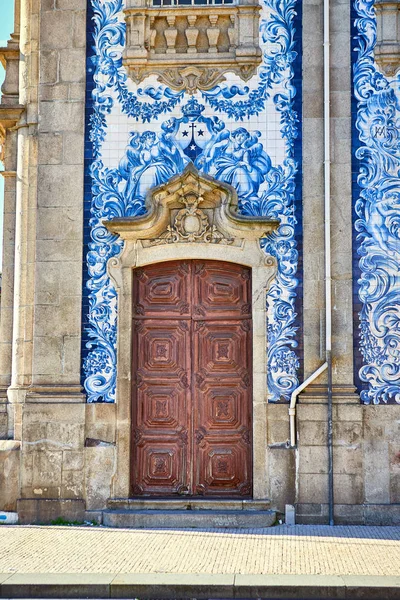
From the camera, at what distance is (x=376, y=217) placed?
1086 centimetres

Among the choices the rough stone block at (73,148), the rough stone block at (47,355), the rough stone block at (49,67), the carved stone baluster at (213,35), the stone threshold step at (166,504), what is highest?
the carved stone baluster at (213,35)

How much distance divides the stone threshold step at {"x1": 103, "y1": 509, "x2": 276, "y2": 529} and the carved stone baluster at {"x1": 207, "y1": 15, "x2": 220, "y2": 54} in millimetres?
5409

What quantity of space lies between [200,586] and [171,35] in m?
6.56

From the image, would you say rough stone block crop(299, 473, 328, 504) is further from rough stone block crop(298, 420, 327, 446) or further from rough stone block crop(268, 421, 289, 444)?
rough stone block crop(268, 421, 289, 444)

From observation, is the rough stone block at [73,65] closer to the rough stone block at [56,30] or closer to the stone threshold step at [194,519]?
the rough stone block at [56,30]

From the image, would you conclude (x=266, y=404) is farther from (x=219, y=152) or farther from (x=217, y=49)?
(x=217, y=49)

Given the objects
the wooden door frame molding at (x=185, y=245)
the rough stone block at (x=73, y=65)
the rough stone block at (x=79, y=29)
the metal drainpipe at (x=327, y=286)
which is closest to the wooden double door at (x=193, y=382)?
the wooden door frame molding at (x=185, y=245)

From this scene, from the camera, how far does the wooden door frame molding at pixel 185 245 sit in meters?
10.7

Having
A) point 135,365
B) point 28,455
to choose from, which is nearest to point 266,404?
point 135,365

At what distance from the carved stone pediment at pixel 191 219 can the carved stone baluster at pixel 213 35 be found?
1475 millimetres

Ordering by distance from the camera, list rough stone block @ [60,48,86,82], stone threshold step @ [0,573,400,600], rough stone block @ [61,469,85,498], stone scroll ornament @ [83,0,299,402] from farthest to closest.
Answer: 1. rough stone block @ [60,48,86,82]
2. stone scroll ornament @ [83,0,299,402]
3. rough stone block @ [61,469,85,498]
4. stone threshold step @ [0,573,400,600]

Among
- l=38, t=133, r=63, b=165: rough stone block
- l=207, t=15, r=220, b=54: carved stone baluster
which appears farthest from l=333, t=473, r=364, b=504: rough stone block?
l=207, t=15, r=220, b=54: carved stone baluster

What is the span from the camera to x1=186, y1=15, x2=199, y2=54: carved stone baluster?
1112cm

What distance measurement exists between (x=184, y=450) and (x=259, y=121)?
13.0ft
